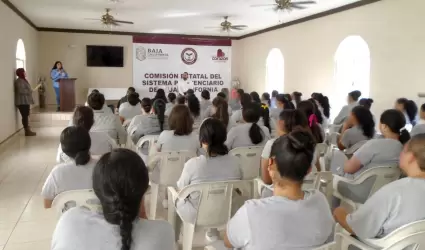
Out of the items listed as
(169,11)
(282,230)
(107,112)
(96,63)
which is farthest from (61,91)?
(282,230)

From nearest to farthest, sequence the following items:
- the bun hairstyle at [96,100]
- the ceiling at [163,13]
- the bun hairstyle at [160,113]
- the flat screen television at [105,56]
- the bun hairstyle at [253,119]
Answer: the bun hairstyle at [253,119] → the bun hairstyle at [96,100] → the bun hairstyle at [160,113] → the ceiling at [163,13] → the flat screen television at [105,56]

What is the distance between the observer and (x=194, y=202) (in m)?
2.58

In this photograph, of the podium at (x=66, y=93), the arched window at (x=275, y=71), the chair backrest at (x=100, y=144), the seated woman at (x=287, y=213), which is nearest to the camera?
the seated woman at (x=287, y=213)

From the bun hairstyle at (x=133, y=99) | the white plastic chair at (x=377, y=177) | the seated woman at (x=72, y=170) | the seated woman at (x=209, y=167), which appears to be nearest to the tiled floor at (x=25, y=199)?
the seated woman at (x=209, y=167)

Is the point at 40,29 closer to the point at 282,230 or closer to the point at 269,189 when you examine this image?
the point at 269,189

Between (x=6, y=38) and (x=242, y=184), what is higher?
(x=6, y=38)

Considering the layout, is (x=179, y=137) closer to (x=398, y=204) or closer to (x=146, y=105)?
(x=146, y=105)

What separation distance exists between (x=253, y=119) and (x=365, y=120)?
3.54 feet

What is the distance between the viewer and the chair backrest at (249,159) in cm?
354

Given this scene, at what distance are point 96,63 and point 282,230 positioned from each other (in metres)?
12.4

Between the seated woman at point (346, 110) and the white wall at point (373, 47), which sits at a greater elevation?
the white wall at point (373, 47)

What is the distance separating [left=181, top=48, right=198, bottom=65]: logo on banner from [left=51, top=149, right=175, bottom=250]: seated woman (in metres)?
12.5

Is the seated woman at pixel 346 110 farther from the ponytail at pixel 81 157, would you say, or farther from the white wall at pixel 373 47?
the ponytail at pixel 81 157

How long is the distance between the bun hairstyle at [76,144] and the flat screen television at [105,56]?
11115 mm
